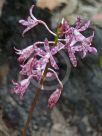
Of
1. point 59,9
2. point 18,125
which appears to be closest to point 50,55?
point 18,125

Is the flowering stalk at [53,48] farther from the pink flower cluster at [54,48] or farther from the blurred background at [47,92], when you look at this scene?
the blurred background at [47,92]

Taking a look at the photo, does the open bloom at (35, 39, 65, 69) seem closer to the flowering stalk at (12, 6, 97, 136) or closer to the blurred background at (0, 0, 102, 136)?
the flowering stalk at (12, 6, 97, 136)

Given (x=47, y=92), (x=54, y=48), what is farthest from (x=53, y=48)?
(x=47, y=92)

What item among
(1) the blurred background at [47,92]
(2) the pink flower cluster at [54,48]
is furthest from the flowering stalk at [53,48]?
(1) the blurred background at [47,92]

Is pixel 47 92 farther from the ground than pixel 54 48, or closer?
closer

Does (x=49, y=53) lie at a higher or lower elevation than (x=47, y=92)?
higher

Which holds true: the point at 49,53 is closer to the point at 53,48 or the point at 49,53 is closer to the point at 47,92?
the point at 53,48

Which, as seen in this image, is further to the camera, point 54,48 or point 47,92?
point 47,92

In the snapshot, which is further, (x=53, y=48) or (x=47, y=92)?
(x=47, y=92)

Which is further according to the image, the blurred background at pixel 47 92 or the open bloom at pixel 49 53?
the blurred background at pixel 47 92

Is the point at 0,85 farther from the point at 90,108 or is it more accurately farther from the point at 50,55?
the point at 50,55
